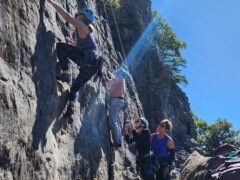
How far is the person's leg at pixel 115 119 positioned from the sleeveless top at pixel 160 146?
106cm

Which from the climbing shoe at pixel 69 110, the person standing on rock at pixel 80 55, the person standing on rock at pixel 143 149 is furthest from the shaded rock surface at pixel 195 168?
the person standing on rock at pixel 80 55

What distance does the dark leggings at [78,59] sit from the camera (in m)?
10.5

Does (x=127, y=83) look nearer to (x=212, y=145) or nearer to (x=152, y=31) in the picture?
(x=152, y=31)

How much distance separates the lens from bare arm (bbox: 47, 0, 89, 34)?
10.0 m

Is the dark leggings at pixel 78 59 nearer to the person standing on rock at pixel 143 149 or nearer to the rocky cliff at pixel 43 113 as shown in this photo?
the rocky cliff at pixel 43 113

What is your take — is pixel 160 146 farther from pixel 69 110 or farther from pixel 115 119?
pixel 69 110

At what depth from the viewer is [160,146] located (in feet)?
40.4

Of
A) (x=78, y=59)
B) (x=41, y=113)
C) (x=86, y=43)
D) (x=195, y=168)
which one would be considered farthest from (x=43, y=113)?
(x=195, y=168)

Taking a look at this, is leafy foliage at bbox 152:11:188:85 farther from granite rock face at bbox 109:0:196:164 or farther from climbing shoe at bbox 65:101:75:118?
climbing shoe at bbox 65:101:75:118

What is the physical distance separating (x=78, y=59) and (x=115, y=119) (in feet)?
9.35

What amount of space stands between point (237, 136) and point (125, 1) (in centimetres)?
3177

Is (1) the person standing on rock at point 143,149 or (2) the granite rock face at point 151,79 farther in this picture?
(2) the granite rock face at point 151,79

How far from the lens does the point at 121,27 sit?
3578cm

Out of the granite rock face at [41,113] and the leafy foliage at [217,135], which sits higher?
the leafy foliage at [217,135]
